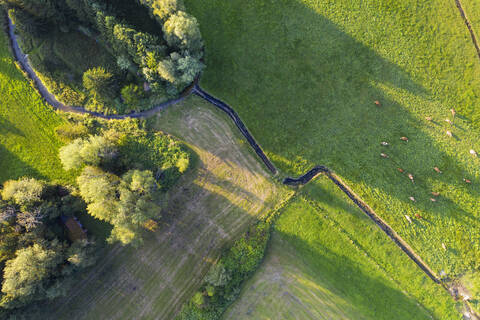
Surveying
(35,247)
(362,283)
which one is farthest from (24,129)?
(362,283)

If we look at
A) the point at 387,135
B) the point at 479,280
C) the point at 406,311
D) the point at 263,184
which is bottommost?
the point at 479,280

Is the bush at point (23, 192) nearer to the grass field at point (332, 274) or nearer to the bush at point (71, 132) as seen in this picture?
the bush at point (71, 132)

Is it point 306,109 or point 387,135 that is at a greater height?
point 306,109

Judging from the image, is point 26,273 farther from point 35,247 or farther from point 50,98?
point 50,98

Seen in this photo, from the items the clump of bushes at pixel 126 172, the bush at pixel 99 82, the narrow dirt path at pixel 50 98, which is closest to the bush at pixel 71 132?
the clump of bushes at pixel 126 172

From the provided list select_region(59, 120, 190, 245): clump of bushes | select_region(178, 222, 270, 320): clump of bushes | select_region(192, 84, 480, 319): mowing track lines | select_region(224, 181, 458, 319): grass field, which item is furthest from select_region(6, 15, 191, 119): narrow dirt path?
select_region(224, 181, 458, 319): grass field

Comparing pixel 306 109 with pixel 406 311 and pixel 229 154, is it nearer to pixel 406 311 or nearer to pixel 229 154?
pixel 229 154

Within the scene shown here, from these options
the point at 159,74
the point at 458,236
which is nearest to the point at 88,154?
the point at 159,74
